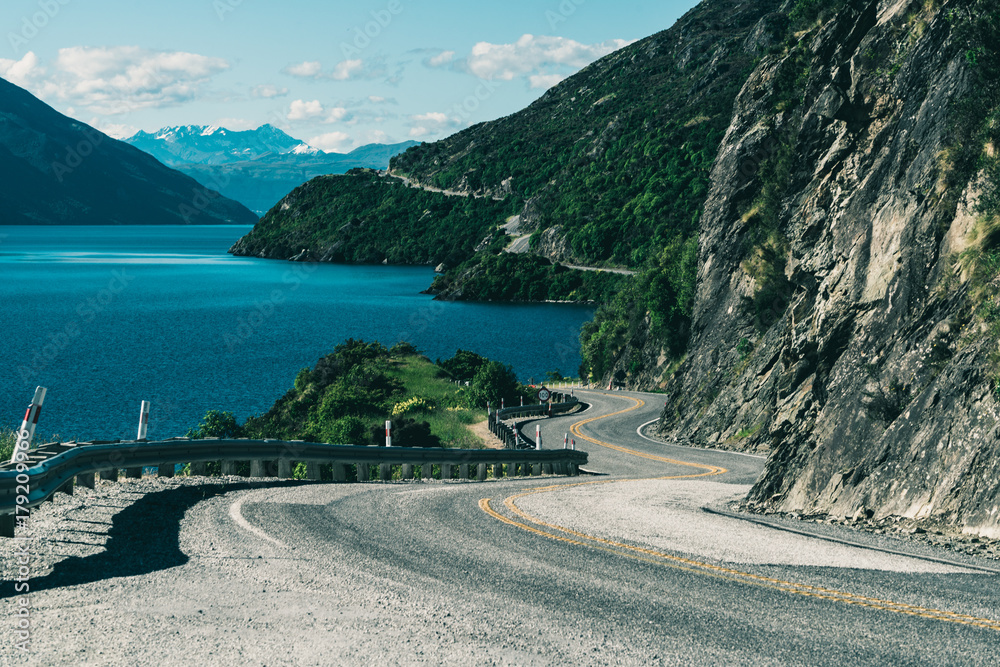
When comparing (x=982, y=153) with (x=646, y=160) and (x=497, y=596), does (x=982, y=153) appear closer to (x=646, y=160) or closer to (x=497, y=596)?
(x=497, y=596)

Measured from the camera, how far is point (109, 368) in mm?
75938

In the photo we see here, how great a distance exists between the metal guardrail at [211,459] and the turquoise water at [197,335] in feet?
114

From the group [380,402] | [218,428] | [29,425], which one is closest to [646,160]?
[380,402]

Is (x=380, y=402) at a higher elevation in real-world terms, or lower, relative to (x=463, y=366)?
lower

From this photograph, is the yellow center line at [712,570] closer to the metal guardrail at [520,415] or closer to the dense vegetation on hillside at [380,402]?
the metal guardrail at [520,415]

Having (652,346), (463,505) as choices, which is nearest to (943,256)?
(463,505)

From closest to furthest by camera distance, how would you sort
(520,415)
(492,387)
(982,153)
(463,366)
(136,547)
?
(136,547)
(982,153)
(520,415)
(492,387)
(463,366)

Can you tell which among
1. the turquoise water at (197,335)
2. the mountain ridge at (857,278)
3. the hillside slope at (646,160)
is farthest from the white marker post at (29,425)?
the hillside slope at (646,160)

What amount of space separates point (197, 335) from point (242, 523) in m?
92.9

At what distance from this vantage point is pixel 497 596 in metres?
7.54

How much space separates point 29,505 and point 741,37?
169775 mm

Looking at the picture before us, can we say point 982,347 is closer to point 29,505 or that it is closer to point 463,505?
point 463,505

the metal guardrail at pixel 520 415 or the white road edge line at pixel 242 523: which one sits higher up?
the white road edge line at pixel 242 523

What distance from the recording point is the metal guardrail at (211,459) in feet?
28.7
